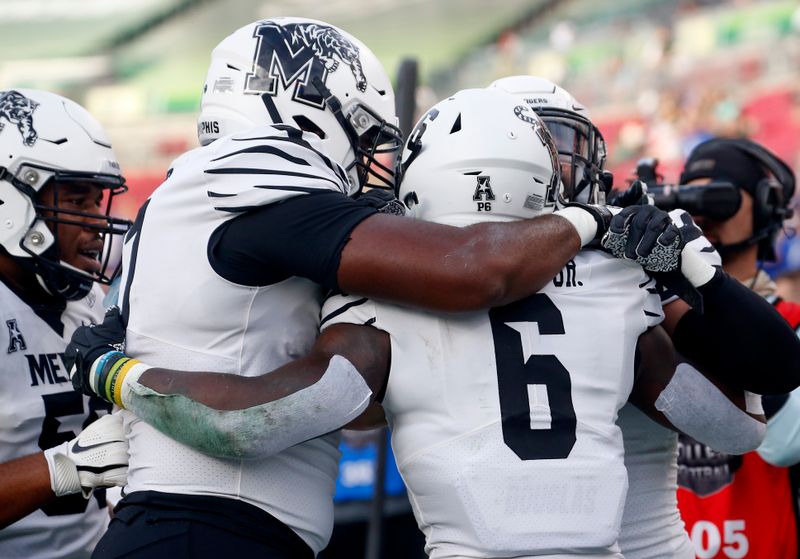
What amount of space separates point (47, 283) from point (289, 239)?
4.32 feet

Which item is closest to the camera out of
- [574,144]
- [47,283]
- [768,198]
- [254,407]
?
[254,407]

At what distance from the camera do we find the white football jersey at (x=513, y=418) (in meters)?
2.15

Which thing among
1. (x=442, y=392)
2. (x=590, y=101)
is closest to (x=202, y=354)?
(x=442, y=392)

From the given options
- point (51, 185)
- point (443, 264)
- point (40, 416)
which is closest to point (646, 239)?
point (443, 264)

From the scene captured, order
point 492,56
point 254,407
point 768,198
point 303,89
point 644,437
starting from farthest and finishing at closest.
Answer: point 492,56 → point 768,198 → point 644,437 → point 303,89 → point 254,407

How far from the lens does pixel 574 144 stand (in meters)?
2.82

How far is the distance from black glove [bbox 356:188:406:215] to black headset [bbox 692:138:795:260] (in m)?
1.73

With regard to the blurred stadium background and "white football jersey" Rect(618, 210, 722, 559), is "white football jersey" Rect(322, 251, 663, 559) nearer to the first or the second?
"white football jersey" Rect(618, 210, 722, 559)

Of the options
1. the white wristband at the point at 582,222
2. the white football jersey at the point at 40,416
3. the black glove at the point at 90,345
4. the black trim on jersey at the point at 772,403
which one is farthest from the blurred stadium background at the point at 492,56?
the black glove at the point at 90,345

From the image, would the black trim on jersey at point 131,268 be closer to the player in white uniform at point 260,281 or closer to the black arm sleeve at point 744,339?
the player in white uniform at point 260,281

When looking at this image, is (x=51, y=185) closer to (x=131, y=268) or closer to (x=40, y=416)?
(x=40, y=416)

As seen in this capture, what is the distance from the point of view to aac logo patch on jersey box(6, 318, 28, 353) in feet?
9.80

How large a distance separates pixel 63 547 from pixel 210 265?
4.15 feet

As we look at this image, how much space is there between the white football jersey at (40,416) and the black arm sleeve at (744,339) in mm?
1805
